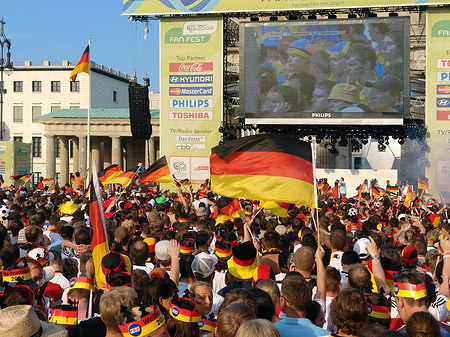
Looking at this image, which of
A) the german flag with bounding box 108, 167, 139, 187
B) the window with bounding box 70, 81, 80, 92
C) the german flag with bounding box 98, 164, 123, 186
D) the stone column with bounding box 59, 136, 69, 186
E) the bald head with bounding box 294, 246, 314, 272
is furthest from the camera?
the window with bounding box 70, 81, 80, 92

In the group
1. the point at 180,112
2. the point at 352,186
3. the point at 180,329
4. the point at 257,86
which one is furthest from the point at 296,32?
the point at 180,329

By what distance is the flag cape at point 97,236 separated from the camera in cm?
583

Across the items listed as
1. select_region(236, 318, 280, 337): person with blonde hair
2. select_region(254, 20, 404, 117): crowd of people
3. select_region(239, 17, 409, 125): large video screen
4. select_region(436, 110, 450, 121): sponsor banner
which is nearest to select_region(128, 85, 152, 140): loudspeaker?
select_region(239, 17, 409, 125): large video screen

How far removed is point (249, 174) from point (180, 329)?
4.15 metres

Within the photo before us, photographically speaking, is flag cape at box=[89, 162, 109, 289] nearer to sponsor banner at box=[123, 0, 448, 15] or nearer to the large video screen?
the large video screen

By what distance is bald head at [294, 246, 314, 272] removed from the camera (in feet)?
19.7

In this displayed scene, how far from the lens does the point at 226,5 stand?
34.2 m

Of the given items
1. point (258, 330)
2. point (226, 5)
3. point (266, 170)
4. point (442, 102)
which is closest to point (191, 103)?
point (226, 5)

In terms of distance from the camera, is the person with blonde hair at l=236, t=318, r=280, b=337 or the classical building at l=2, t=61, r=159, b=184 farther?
the classical building at l=2, t=61, r=159, b=184

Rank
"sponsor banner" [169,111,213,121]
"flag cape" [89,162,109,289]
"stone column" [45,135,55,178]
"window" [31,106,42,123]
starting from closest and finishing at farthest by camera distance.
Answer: "flag cape" [89,162,109,289]
"sponsor banner" [169,111,213,121]
"stone column" [45,135,55,178]
"window" [31,106,42,123]

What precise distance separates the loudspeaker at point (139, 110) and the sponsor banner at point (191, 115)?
1712 millimetres

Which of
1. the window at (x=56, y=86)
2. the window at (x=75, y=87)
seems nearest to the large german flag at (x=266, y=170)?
the window at (x=75, y=87)

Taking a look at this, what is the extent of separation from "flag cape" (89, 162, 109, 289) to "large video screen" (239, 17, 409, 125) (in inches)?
1001

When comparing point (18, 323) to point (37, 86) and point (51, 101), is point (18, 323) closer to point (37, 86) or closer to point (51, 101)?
point (51, 101)
